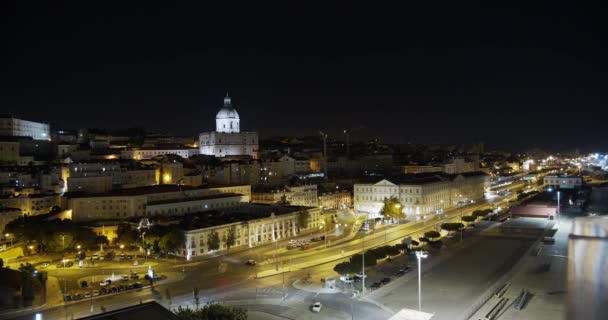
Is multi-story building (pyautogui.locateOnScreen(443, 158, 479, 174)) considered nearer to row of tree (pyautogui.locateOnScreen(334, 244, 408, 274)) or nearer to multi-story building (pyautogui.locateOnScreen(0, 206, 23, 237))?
row of tree (pyautogui.locateOnScreen(334, 244, 408, 274))

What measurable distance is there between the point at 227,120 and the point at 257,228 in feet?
101

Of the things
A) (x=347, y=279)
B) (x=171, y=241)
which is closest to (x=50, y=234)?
(x=171, y=241)

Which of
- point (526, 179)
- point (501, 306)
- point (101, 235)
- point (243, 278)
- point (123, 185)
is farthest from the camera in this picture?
point (526, 179)

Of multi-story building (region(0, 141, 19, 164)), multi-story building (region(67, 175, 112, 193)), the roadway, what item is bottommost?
the roadway

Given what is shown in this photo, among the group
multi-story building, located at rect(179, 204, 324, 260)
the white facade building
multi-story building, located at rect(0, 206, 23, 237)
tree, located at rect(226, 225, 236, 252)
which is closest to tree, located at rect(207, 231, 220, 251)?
multi-story building, located at rect(179, 204, 324, 260)

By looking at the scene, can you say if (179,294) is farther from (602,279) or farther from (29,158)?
(29,158)

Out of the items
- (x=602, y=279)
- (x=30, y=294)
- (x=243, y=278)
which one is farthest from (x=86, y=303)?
(x=602, y=279)

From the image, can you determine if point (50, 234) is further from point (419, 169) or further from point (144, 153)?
point (419, 169)

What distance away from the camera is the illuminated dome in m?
56.8

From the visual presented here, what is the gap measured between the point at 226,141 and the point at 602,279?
53.6 metres

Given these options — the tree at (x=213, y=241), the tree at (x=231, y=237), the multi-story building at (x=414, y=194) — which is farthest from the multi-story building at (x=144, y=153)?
the tree at (x=213, y=241)

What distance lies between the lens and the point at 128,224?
26.5 m

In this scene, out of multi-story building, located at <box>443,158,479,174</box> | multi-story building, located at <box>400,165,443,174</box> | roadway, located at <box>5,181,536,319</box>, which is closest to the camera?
roadway, located at <box>5,181,536,319</box>

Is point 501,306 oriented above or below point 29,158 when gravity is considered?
below
